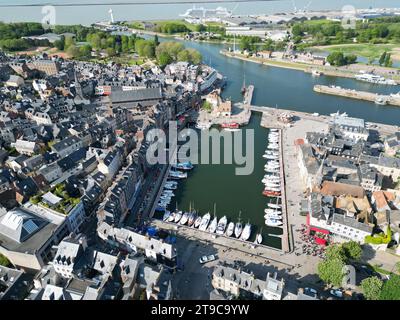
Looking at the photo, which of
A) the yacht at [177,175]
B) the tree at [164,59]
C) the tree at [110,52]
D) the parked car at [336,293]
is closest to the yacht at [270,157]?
the yacht at [177,175]

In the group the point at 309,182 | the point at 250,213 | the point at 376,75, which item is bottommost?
the point at 250,213

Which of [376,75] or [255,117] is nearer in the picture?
[255,117]

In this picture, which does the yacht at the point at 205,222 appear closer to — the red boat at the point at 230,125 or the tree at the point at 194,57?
the red boat at the point at 230,125

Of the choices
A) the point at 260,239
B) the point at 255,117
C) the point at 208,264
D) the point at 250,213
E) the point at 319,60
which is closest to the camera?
Answer: the point at 208,264

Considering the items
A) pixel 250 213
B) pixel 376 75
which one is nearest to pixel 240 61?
pixel 376 75

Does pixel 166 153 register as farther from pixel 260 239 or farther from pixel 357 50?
pixel 357 50

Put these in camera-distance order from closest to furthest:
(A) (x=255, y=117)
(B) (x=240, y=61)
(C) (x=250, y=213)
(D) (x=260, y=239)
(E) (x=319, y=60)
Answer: (D) (x=260, y=239) < (C) (x=250, y=213) < (A) (x=255, y=117) < (E) (x=319, y=60) < (B) (x=240, y=61)

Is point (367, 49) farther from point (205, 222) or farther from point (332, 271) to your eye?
point (332, 271)
